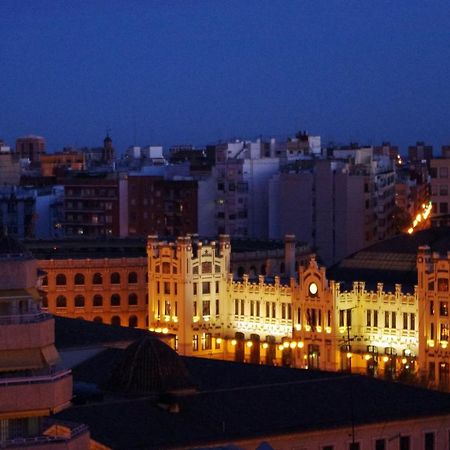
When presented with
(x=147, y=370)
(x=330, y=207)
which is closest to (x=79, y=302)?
(x=330, y=207)

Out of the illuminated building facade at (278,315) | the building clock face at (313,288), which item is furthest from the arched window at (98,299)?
the building clock face at (313,288)

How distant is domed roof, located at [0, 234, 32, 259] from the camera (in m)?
44.1

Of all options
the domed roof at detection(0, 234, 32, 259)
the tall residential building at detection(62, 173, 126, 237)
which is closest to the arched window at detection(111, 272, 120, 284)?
the tall residential building at detection(62, 173, 126, 237)

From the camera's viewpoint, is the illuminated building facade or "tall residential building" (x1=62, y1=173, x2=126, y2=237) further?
"tall residential building" (x1=62, y1=173, x2=126, y2=237)

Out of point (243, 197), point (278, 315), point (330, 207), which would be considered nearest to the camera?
point (278, 315)

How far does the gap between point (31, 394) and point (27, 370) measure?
0.77 meters

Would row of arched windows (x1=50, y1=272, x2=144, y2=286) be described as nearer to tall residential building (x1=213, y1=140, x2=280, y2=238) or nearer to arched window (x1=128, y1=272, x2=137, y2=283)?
arched window (x1=128, y1=272, x2=137, y2=283)

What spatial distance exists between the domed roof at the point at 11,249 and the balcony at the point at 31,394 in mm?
3162

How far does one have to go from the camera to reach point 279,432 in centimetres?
6212

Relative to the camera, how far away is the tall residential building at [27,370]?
4275 cm

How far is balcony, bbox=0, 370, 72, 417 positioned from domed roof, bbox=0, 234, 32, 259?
10.4 ft

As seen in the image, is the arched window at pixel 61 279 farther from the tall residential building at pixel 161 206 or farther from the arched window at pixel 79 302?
the tall residential building at pixel 161 206

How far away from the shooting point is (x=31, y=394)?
42844 mm

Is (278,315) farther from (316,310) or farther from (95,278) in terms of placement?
(95,278)
